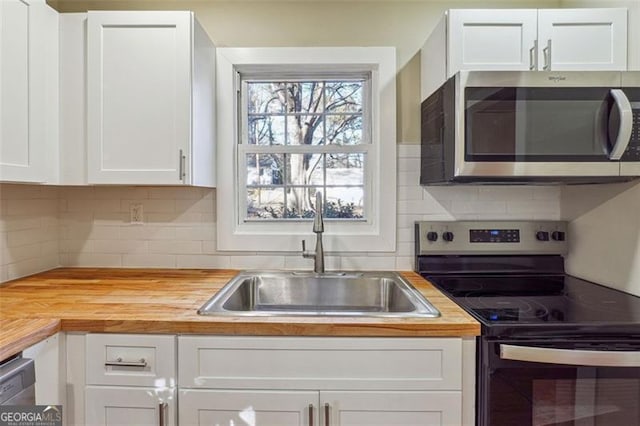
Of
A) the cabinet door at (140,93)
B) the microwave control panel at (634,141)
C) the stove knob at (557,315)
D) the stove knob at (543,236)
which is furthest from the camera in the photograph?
the stove knob at (543,236)

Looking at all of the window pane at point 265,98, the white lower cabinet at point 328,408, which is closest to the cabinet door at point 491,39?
the window pane at point 265,98

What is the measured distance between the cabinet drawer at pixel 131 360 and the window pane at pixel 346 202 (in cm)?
104

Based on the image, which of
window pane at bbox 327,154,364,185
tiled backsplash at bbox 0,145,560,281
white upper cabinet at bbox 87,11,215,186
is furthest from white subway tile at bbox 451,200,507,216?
white upper cabinet at bbox 87,11,215,186

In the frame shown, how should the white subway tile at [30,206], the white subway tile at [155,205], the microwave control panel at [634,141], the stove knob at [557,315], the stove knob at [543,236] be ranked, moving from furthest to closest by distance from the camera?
the white subway tile at [155,205], the stove knob at [543,236], the white subway tile at [30,206], the microwave control panel at [634,141], the stove knob at [557,315]

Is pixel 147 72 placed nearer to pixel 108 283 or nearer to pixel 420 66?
pixel 108 283

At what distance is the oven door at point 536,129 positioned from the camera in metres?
1.40

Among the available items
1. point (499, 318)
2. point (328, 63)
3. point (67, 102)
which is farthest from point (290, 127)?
point (499, 318)

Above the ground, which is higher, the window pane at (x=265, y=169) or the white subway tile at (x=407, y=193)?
the window pane at (x=265, y=169)

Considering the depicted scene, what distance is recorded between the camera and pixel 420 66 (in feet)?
6.37

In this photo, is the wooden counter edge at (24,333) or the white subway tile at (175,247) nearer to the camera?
the wooden counter edge at (24,333)

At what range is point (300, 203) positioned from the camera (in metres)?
2.07

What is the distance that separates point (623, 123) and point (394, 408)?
1.18 meters

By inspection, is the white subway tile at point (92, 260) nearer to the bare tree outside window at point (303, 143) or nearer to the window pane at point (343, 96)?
the bare tree outside window at point (303, 143)
